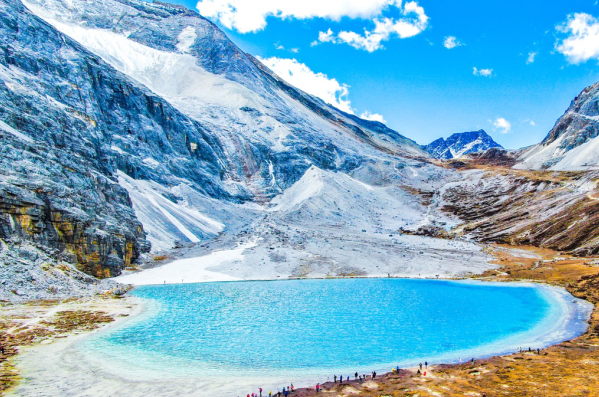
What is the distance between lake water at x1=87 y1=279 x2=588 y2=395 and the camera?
1266 inches

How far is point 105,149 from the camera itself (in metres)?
101

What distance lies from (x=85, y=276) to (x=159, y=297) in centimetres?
1259

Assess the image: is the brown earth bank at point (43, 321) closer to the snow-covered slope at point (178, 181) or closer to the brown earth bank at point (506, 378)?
the snow-covered slope at point (178, 181)

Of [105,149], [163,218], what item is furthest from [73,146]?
[163,218]

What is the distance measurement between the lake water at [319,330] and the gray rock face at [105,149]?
718 inches

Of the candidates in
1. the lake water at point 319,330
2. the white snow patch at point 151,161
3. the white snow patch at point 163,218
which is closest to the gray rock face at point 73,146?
the white snow patch at point 151,161

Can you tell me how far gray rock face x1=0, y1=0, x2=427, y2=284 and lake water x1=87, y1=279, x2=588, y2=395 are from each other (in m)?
18.2

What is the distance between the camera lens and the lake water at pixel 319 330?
32156 millimetres

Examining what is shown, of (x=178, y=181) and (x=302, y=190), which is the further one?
(x=302, y=190)

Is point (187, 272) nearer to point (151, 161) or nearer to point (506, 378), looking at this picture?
point (151, 161)

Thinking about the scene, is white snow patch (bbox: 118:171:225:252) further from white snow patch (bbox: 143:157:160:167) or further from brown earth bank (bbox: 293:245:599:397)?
brown earth bank (bbox: 293:245:599:397)

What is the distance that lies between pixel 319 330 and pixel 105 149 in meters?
84.4

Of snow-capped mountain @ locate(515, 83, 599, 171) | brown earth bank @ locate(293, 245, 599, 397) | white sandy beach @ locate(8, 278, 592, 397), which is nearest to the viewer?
brown earth bank @ locate(293, 245, 599, 397)

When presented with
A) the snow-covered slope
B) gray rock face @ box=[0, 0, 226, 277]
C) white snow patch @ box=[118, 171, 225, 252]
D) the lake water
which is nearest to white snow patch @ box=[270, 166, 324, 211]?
the snow-covered slope
